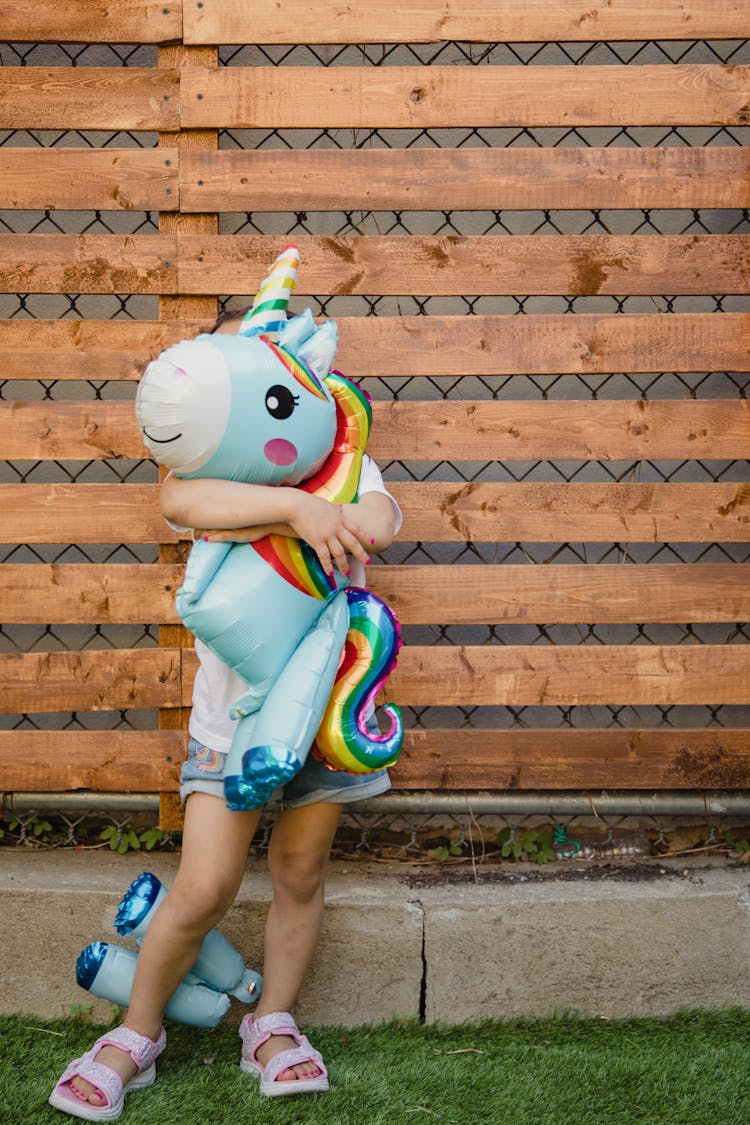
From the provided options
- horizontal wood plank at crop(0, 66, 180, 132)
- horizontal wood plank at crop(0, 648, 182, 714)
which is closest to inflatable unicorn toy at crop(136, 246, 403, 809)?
horizontal wood plank at crop(0, 648, 182, 714)

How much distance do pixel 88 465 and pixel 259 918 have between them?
1.55 meters

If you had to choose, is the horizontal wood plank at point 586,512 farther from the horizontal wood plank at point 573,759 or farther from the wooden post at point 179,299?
the wooden post at point 179,299

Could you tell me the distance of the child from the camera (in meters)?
2.05

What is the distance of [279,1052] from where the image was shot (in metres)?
2.29

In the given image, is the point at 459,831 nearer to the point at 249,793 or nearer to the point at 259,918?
the point at 259,918

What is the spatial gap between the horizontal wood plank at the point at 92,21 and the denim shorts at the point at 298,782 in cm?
185

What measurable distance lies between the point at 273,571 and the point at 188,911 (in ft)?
2.47

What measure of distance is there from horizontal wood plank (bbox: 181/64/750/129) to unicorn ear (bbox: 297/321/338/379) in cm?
87

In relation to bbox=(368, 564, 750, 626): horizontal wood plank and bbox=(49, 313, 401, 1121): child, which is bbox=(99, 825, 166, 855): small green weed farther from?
bbox=(368, 564, 750, 626): horizontal wood plank

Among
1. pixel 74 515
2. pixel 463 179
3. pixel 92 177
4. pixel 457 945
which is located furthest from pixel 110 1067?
pixel 463 179

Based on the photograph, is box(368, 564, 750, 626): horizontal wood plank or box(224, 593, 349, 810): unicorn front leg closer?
box(224, 593, 349, 810): unicorn front leg

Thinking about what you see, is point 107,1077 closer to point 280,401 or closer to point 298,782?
point 298,782

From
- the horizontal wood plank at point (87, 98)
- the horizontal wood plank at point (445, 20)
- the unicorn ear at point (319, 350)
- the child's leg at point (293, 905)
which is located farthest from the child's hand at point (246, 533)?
the horizontal wood plank at point (445, 20)

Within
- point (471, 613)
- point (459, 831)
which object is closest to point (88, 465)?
point (471, 613)
